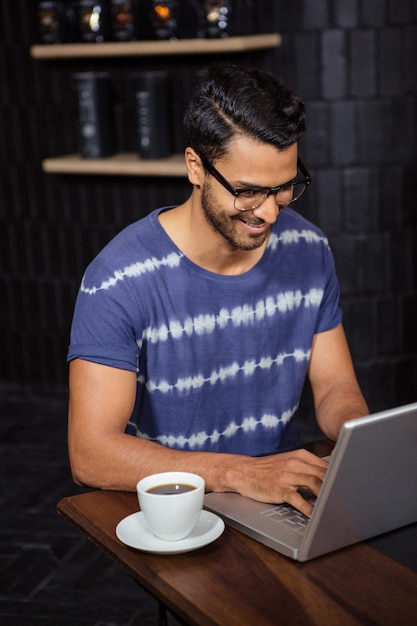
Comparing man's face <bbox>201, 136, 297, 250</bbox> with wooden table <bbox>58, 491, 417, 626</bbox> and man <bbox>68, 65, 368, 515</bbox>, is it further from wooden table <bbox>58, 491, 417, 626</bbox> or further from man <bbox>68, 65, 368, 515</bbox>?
wooden table <bbox>58, 491, 417, 626</bbox>

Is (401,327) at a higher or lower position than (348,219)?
lower

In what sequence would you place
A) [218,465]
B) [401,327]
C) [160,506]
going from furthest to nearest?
[401,327], [218,465], [160,506]

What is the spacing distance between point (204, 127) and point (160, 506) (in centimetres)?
81

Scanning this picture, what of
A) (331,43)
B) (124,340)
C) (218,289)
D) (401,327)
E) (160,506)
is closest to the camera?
(160,506)

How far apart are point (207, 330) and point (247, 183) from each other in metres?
0.33

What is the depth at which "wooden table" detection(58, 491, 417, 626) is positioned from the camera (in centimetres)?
120

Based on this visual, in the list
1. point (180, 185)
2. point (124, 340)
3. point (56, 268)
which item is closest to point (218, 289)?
point (124, 340)

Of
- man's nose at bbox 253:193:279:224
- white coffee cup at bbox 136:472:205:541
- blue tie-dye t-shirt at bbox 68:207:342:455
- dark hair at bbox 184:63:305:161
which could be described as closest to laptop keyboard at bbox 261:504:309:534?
white coffee cup at bbox 136:472:205:541

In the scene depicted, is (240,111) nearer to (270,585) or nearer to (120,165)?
(270,585)

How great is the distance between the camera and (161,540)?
137 cm

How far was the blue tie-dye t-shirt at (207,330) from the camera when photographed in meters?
1.82

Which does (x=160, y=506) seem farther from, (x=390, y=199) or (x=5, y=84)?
(x=5, y=84)

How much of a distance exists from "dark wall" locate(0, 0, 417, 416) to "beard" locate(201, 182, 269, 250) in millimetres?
1848

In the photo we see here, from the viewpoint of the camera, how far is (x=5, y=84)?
4.32 metres
